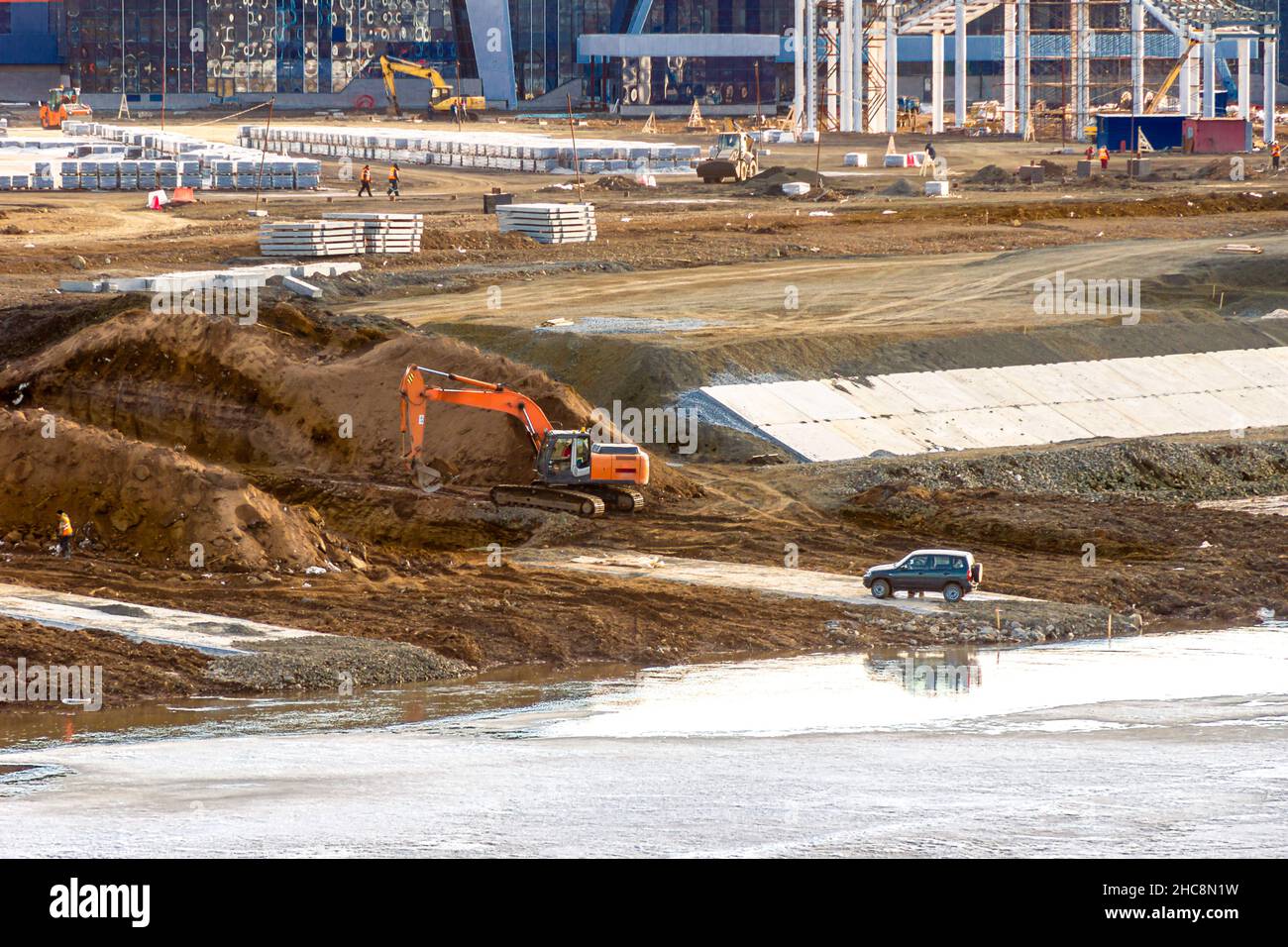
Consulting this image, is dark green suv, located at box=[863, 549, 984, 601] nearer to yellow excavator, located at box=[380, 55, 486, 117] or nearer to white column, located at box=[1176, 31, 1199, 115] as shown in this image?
white column, located at box=[1176, 31, 1199, 115]

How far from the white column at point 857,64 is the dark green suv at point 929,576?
96559 millimetres

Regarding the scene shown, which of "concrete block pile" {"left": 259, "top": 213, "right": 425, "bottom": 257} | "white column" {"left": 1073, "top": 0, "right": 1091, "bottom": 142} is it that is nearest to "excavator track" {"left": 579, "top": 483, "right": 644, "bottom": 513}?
"concrete block pile" {"left": 259, "top": 213, "right": 425, "bottom": 257}

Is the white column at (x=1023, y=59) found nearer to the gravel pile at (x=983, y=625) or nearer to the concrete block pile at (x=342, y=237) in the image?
the concrete block pile at (x=342, y=237)

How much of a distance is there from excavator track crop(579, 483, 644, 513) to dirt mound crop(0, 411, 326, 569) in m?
6.08

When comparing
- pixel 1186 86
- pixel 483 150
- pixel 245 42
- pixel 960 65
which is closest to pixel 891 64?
pixel 960 65

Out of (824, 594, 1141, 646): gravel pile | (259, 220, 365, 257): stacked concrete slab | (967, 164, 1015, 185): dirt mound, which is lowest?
(824, 594, 1141, 646): gravel pile

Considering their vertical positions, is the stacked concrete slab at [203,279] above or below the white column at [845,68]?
below

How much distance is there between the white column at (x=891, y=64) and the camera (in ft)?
408

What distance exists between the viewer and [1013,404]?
46.0 m

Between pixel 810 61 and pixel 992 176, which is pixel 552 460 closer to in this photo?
pixel 992 176

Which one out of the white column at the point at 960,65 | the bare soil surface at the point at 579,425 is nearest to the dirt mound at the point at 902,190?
the bare soil surface at the point at 579,425

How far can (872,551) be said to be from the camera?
34531mm

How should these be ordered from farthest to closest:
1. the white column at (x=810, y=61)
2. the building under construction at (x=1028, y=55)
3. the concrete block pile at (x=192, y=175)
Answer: the white column at (x=810, y=61) < the building under construction at (x=1028, y=55) < the concrete block pile at (x=192, y=175)

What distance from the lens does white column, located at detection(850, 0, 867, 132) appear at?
123m
